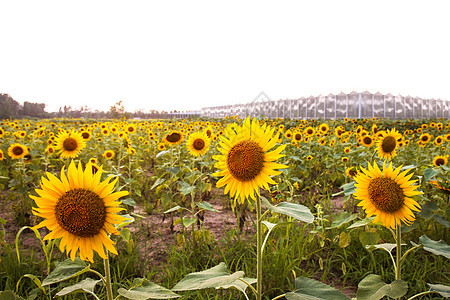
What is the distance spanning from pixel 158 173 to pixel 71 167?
13.7 feet

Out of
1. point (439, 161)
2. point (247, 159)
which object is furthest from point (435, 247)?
point (439, 161)

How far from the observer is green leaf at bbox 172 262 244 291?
1.10 m

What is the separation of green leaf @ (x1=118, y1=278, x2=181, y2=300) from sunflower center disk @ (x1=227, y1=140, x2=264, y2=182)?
54 cm

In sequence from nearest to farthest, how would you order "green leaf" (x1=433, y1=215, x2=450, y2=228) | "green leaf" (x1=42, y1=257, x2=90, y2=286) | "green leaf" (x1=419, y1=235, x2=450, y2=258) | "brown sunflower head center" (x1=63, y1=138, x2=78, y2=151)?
"green leaf" (x1=42, y1=257, x2=90, y2=286), "green leaf" (x1=419, y1=235, x2=450, y2=258), "green leaf" (x1=433, y1=215, x2=450, y2=228), "brown sunflower head center" (x1=63, y1=138, x2=78, y2=151)

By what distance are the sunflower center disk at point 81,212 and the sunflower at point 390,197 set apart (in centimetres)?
133

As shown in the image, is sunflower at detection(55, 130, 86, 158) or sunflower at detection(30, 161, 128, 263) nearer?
sunflower at detection(30, 161, 128, 263)

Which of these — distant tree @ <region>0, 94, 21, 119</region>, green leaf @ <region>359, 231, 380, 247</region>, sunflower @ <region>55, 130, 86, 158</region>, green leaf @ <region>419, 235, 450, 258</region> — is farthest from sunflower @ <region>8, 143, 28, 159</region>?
distant tree @ <region>0, 94, 21, 119</region>

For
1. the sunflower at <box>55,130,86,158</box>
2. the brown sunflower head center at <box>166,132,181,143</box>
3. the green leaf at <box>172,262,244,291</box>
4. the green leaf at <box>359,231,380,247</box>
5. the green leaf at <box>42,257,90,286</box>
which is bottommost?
the green leaf at <box>359,231,380,247</box>

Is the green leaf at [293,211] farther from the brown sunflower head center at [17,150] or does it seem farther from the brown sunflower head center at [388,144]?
the brown sunflower head center at [17,150]

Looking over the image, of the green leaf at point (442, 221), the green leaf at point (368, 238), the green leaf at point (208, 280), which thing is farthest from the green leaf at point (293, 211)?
the green leaf at point (442, 221)

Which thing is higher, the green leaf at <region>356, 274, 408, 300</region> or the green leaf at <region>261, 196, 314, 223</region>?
the green leaf at <region>261, 196, 314, 223</region>

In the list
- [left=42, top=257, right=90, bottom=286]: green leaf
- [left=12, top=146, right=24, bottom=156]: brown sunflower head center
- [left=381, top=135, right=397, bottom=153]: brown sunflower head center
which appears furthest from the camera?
[left=12, top=146, right=24, bottom=156]: brown sunflower head center

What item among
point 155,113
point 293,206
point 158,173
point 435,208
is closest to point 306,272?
point 435,208

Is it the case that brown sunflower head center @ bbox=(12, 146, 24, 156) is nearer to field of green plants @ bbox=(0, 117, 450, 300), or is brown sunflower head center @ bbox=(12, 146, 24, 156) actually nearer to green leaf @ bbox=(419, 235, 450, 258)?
field of green plants @ bbox=(0, 117, 450, 300)
